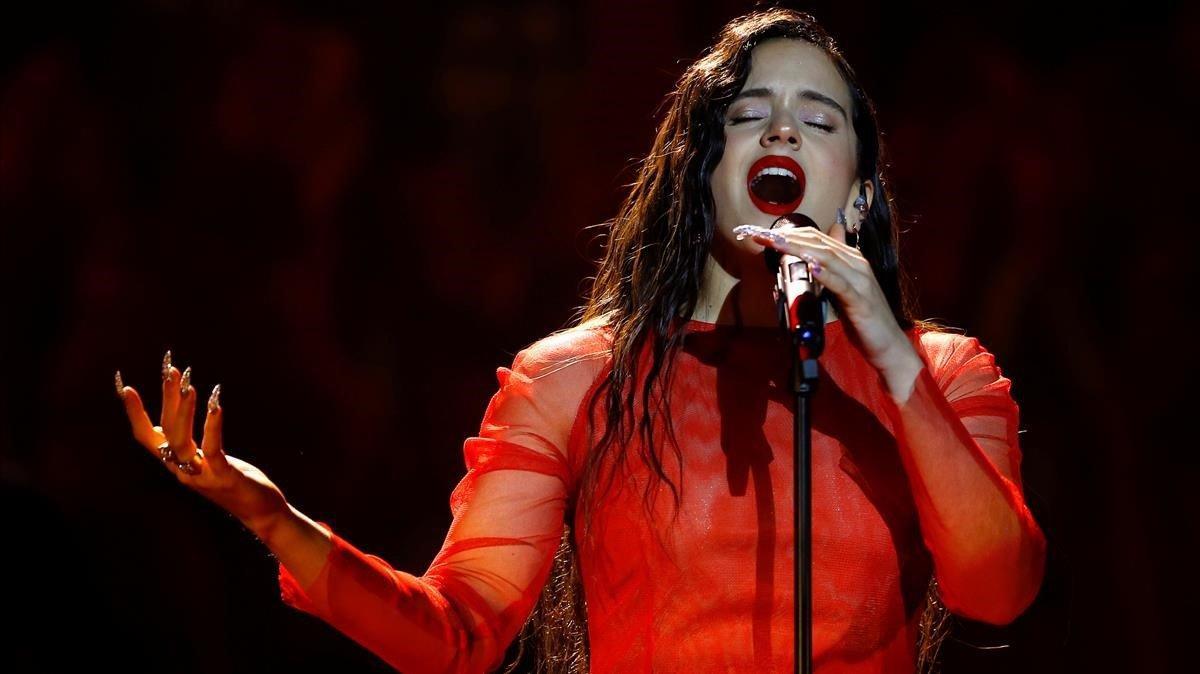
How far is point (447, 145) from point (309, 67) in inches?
13.6

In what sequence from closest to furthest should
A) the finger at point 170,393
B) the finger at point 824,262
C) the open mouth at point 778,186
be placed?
the finger at point 170,393 → the finger at point 824,262 → the open mouth at point 778,186

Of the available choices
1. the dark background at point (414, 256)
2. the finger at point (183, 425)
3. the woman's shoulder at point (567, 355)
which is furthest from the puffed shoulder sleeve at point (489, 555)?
the dark background at point (414, 256)

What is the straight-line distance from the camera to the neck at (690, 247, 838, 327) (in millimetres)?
1773

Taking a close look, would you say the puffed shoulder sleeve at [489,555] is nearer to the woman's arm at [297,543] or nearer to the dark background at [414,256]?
the woman's arm at [297,543]

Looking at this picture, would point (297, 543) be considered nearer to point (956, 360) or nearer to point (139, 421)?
point (139, 421)

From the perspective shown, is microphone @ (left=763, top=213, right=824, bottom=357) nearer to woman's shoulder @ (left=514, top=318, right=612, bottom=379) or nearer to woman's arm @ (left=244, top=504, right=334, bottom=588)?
woman's shoulder @ (left=514, top=318, right=612, bottom=379)

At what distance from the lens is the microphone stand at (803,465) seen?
47.3 inches

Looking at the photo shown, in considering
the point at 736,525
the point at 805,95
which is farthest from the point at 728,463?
the point at 805,95

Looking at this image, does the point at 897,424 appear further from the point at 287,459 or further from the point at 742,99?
the point at 287,459

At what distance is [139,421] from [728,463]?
730 millimetres

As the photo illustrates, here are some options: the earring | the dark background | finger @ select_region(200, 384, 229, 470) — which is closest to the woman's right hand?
finger @ select_region(200, 384, 229, 470)

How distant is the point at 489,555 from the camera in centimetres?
158

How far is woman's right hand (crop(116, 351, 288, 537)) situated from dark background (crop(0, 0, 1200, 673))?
1.48 metres

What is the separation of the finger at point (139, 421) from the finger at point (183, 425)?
40 mm
